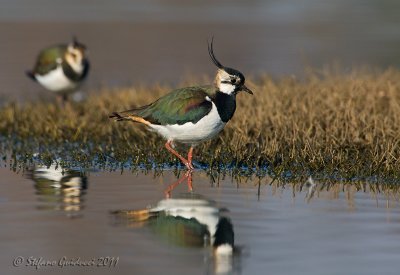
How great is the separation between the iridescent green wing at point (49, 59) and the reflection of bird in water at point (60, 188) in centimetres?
447

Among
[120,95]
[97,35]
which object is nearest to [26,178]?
→ [120,95]

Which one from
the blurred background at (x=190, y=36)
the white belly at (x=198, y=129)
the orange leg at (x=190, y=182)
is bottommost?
the orange leg at (x=190, y=182)

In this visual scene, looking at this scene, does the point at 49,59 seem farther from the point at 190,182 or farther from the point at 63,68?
the point at 190,182

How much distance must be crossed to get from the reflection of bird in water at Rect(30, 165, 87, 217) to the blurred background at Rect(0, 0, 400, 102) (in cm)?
559

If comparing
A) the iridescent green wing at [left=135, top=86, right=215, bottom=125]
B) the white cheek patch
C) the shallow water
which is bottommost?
the shallow water

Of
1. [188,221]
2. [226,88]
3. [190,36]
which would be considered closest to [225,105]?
[226,88]

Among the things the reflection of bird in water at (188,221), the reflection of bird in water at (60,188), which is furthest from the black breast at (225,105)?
the reflection of bird in water at (60,188)

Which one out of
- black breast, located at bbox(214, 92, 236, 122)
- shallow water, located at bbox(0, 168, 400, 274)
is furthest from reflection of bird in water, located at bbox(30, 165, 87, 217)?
black breast, located at bbox(214, 92, 236, 122)

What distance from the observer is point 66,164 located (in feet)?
32.7

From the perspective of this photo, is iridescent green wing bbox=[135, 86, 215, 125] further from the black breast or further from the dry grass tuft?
the dry grass tuft

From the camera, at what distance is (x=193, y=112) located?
30.6 ft

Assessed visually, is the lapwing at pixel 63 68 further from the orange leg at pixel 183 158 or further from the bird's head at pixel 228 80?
the bird's head at pixel 228 80

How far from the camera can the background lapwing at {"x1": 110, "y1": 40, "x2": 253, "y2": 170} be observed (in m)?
9.31

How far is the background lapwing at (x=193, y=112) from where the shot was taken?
9.31 metres
